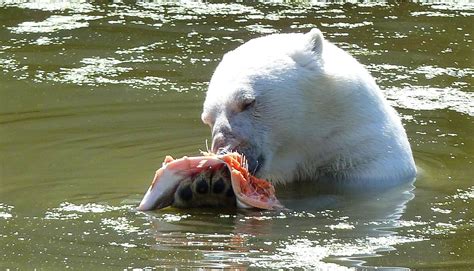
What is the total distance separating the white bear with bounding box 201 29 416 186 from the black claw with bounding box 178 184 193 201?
0.63 metres

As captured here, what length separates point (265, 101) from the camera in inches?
239

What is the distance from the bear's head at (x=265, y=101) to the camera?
591 centimetres

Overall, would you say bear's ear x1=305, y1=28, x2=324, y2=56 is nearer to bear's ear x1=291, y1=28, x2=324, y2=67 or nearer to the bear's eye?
bear's ear x1=291, y1=28, x2=324, y2=67

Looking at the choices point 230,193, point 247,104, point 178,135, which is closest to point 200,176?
point 230,193

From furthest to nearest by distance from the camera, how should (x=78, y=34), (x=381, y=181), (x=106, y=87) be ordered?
(x=78, y=34) → (x=106, y=87) → (x=381, y=181)

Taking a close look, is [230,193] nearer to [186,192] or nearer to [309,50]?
[186,192]

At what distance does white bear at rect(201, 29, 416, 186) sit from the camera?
6086mm

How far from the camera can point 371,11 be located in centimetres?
1191

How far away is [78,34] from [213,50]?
1.39m

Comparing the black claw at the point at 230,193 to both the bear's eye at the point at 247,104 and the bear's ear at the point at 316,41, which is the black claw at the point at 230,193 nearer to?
Result: the bear's eye at the point at 247,104

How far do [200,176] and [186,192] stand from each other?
0.37 ft

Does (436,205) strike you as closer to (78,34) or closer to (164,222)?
(164,222)

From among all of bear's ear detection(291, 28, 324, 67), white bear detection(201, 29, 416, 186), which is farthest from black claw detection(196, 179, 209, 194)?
bear's ear detection(291, 28, 324, 67)

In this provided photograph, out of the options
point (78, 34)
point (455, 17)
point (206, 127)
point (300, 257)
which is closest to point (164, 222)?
point (300, 257)
